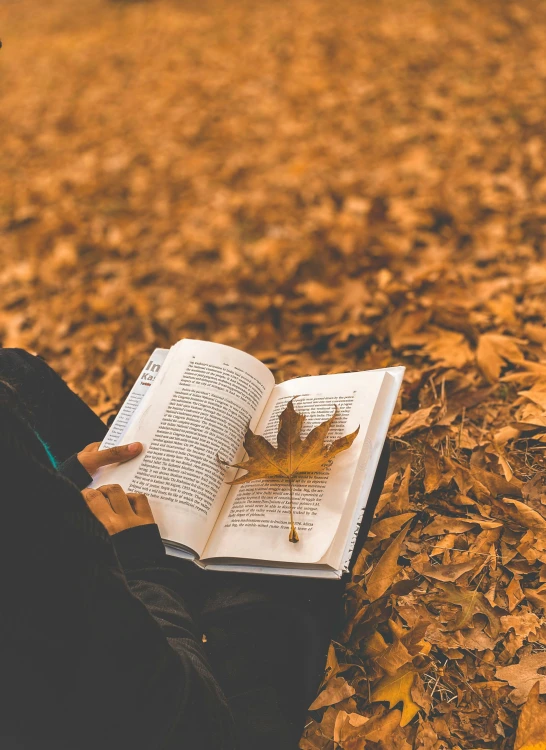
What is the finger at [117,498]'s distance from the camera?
1263mm

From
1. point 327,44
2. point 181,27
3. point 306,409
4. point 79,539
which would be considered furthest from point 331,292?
point 181,27

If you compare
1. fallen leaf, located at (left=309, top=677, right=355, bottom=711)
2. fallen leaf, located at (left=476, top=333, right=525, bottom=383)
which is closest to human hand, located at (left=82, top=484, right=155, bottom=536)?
fallen leaf, located at (left=309, top=677, right=355, bottom=711)

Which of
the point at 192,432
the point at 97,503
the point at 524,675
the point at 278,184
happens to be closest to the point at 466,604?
the point at 524,675

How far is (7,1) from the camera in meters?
8.99

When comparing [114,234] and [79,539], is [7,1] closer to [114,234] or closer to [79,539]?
[114,234]

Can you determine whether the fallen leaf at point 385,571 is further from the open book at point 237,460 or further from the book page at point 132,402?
the book page at point 132,402

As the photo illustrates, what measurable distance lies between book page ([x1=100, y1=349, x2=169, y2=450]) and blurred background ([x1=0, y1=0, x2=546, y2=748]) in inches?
28.1

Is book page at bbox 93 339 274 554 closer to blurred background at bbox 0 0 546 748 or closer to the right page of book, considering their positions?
the right page of book

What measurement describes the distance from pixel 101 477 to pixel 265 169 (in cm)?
305

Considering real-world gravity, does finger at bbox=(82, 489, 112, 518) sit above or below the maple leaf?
above

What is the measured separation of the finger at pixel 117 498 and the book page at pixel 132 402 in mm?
211

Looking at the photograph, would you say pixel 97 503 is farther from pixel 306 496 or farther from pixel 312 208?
pixel 312 208

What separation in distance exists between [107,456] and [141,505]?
0.67 ft

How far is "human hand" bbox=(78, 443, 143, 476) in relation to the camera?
1428 millimetres
